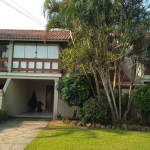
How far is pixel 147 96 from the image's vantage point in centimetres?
1080

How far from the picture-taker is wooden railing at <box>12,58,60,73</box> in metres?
14.6

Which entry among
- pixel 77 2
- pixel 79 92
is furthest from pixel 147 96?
pixel 77 2

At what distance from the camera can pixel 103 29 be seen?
10180mm

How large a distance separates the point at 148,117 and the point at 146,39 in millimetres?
4369

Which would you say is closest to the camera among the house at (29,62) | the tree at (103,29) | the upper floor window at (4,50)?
the tree at (103,29)

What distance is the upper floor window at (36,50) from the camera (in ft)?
48.9

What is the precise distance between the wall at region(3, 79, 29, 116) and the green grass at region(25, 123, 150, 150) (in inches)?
243

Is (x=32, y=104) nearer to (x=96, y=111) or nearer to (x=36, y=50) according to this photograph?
(x=36, y=50)

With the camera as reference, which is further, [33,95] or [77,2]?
[33,95]

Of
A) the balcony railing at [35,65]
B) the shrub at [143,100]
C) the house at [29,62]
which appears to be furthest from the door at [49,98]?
the shrub at [143,100]

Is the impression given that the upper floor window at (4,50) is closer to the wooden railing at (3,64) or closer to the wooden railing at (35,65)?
the wooden railing at (3,64)

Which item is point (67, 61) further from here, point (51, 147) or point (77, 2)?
point (51, 147)

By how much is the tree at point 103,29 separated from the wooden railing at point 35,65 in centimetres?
350

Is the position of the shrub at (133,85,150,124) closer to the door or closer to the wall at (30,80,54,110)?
the door
